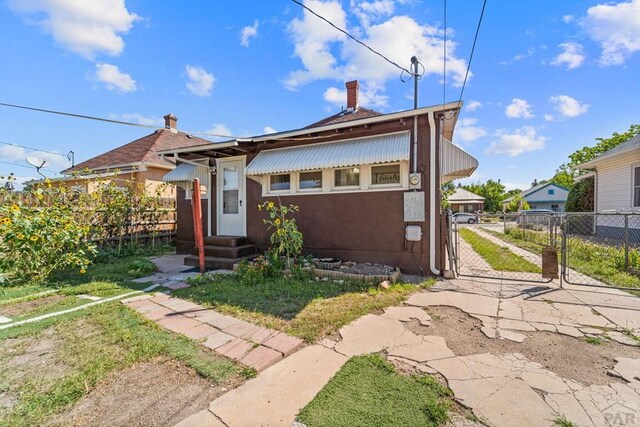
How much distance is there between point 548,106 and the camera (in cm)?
1305

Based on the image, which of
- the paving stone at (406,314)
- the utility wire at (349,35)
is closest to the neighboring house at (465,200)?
the utility wire at (349,35)

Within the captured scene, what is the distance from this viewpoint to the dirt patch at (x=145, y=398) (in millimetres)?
1983

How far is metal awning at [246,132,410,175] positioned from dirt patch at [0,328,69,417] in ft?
16.2

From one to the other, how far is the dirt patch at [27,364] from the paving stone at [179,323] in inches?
40.0

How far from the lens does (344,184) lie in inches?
266

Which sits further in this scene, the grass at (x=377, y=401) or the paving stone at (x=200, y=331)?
the paving stone at (x=200, y=331)

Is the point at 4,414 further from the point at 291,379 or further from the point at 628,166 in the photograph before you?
the point at 628,166

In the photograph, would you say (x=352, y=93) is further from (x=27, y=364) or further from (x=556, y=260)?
(x=27, y=364)

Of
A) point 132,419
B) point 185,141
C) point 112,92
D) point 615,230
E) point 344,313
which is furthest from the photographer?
point 185,141

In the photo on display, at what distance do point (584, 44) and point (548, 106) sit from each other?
6.38 m

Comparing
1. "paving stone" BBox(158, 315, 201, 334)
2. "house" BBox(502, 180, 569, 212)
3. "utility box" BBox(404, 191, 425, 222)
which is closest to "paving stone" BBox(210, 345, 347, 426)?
"paving stone" BBox(158, 315, 201, 334)

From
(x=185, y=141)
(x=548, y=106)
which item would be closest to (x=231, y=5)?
(x=185, y=141)

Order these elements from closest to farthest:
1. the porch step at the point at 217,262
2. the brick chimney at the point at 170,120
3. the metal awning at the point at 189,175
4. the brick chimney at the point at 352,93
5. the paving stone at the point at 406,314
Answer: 1. the paving stone at the point at 406,314
2. the porch step at the point at 217,262
3. the metal awning at the point at 189,175
4. the brick chimney at the point at 352,93
5. the brick chimney at the point at 170,120

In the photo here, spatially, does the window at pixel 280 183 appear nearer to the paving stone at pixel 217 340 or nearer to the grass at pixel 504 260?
the paving stone at pixel 217 340
